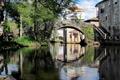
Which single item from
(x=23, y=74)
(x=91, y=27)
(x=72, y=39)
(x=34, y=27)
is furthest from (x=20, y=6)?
(x=72, y=39)

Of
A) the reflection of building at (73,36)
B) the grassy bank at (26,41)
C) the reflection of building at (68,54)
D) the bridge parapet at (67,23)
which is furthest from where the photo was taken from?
the reflection of building at (73,36)

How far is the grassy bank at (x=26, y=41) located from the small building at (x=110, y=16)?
2599 centimetres

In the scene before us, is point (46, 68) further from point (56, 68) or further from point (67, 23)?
point (67, 23)

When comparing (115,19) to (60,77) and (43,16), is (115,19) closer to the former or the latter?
(43,16)

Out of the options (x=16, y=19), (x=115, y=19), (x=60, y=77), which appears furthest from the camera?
(x=115, y=19)

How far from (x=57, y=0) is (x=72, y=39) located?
1530 inches

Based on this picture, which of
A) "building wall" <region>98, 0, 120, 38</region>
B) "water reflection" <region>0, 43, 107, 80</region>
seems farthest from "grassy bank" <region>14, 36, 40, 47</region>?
"building wall" <region>98, 0, 120, 38</region>

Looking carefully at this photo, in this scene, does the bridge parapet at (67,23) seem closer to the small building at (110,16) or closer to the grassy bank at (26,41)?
the small building at (110,16)

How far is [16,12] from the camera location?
55.7m

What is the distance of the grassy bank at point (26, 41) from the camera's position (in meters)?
54.8

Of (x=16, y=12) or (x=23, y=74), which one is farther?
(x=16, y=12)

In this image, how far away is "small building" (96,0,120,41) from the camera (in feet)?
263

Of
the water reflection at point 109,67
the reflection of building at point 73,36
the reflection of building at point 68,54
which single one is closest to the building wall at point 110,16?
the reflection of building at point 73,36

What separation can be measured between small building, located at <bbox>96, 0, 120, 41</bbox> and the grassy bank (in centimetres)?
2599
